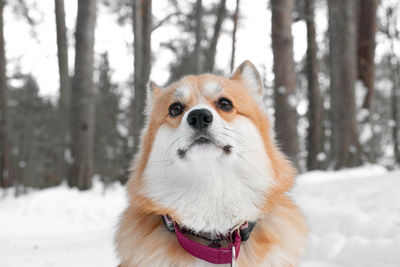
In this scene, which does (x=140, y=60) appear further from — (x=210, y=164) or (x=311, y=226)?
(x=210, y=164)

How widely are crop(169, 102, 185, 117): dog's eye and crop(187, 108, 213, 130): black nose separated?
0.28 m

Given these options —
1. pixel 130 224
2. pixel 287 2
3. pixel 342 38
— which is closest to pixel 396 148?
pixel 342 38

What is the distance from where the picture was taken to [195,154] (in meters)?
2.26

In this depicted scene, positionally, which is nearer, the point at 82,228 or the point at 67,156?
the point at 82,228

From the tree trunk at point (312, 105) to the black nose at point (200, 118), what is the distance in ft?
31.6

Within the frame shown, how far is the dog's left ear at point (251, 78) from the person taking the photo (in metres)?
2.84

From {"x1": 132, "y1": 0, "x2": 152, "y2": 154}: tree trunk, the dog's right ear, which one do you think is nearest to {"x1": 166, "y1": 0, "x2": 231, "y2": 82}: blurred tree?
{"x1": 132, "y1": 0, "x2": 152, "y2": 154}: tree trunk

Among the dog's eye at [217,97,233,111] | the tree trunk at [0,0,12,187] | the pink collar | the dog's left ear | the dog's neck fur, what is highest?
the dog's left ear

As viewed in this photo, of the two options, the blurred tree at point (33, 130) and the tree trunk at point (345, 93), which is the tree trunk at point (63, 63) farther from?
the blurred tree at point (33, 130)

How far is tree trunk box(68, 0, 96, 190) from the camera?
9.00 meters

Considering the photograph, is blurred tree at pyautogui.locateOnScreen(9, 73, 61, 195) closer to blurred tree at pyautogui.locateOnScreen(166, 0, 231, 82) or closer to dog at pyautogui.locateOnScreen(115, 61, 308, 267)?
blurred tree at pyautogui.locateOnScreen(166, 0, 231, 82)

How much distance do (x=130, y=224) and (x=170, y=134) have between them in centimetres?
67

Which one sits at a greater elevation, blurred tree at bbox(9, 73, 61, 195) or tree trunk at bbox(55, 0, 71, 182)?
tree trunk at bbox(55, 0, 71, 182)

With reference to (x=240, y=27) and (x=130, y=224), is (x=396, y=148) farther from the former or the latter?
(x=130, y=224)
